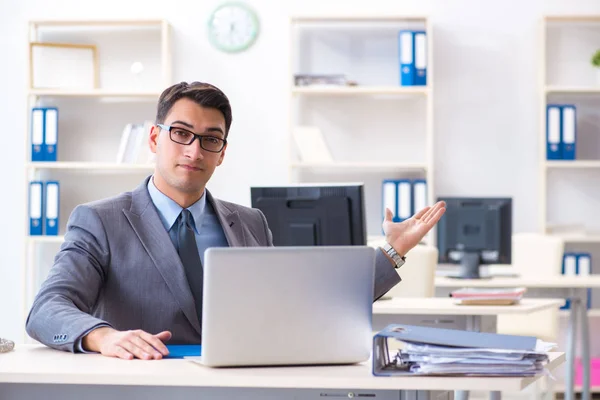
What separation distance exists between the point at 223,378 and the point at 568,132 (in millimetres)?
4085

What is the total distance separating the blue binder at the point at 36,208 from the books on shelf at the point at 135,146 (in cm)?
48

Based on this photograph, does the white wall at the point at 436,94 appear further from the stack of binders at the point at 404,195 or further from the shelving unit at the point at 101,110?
the stack of binders at the point at 404,195

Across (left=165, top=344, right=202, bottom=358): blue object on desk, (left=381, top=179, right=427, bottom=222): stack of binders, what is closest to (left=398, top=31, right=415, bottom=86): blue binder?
(left=381, top=179, right=427, bottom=222): stack of binders

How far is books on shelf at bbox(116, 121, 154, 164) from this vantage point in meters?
5.27

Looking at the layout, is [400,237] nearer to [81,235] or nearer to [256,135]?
[81,235]

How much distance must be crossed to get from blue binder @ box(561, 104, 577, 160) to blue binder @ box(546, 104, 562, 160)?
0.07 ft

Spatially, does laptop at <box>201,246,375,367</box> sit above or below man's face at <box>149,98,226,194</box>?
below

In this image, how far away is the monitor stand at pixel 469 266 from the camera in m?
4.34

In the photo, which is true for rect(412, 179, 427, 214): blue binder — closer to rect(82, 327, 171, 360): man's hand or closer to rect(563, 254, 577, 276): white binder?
rect(563, 254, 577, 276): white binder

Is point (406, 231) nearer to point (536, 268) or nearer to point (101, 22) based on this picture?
point (536, 268)

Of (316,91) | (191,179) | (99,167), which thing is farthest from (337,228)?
(99,167)

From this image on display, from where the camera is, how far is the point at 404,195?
16.9 feet

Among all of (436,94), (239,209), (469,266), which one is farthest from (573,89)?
(239,209)

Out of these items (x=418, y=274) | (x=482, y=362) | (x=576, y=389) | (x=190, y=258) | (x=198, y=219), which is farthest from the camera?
(x=576, y=389)
